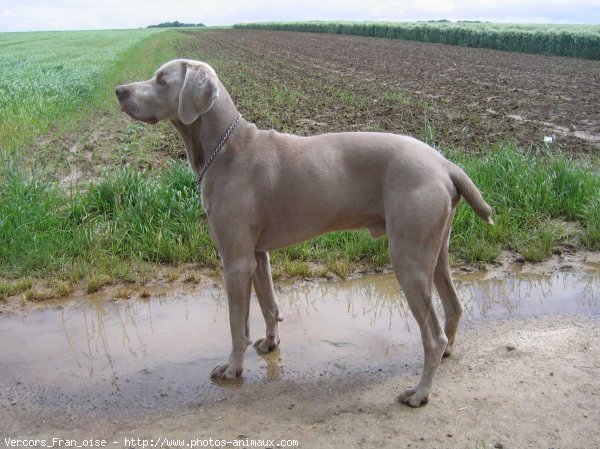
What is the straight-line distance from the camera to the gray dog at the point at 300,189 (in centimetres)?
369

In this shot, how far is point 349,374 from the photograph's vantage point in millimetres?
4133

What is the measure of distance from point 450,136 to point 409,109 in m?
3.07

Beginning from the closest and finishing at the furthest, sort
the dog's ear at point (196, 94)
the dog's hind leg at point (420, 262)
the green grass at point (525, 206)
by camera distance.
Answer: the dog's hind leg at point (420, 262) → the dog's ear at point (196, 94) → the green grass at point (525, 206)

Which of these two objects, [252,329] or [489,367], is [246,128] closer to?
[252,329]

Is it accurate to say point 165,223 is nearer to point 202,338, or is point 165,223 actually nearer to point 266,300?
point 202,338

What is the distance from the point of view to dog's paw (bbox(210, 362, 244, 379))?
13.4ft

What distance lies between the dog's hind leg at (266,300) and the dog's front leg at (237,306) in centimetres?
27

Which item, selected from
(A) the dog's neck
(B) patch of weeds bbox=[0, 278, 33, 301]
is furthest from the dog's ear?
(B) patch of weeds bbox=[0, 278, 33, 301]

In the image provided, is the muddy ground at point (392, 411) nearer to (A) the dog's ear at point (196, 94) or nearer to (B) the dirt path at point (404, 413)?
(B) the dirt path at point (404, 413)

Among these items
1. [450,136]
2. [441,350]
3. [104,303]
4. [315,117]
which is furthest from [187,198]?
[315,117]

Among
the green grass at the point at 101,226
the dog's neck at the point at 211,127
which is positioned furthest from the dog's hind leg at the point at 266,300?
the green grass at the point at 101,226

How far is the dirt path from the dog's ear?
1752 mm

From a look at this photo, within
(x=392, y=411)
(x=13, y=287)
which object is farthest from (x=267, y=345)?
(x=13, y=287)

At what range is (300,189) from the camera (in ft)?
12.9
